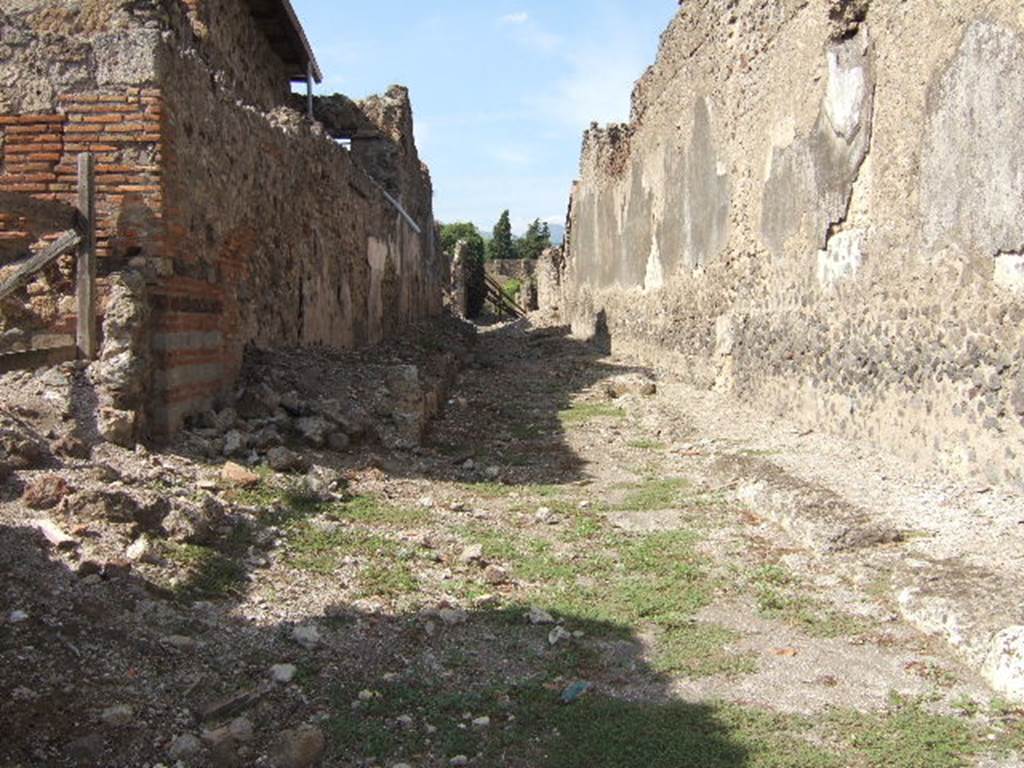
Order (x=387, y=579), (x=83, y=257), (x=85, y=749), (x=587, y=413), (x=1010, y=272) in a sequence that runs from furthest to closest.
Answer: (x=587, y=413) → (x=83, y=257) → (x=1010, y=272) → (x=387, y=579) → (x=85, y=749)

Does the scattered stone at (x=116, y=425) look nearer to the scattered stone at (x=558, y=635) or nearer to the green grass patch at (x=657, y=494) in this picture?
the scattered stone at (x=558, y=635)

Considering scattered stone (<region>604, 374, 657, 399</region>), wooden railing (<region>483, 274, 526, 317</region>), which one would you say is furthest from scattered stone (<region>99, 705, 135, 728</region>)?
wooden railing (<region>483, 274, 526, 317</region>)

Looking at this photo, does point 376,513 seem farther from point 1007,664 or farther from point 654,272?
point 654,272

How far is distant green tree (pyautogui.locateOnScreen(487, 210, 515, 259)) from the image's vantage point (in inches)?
2053

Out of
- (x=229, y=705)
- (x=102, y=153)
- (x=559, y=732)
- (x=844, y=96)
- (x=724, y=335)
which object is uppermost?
(x=844, y=96)

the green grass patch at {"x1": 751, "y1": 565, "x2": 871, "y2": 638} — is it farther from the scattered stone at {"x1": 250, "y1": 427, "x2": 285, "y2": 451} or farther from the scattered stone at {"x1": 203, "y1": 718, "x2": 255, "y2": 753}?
the scattered stone at {"x1": 250, "y1": 427, "x2": 285, "y2": 451}

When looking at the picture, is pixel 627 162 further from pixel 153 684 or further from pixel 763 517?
pixel 153 684

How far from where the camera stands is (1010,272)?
15.0ft

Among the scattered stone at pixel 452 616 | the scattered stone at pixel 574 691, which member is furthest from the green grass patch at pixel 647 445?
the scattered stone at pixel 574 691

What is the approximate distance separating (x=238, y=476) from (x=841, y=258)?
4.14m

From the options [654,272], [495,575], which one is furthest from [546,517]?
[654,272]

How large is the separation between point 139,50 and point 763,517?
4081 mm

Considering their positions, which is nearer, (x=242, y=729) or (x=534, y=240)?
(x=242, y=729)

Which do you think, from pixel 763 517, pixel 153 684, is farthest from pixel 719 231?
pixel 153 684
